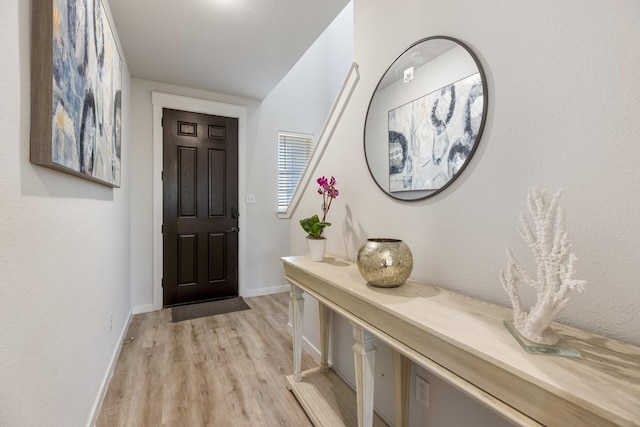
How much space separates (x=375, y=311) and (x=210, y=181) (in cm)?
289

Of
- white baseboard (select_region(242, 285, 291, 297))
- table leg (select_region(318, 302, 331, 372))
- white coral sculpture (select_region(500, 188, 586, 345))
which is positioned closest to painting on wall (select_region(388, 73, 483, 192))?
white coral sculpture (select_region(500, 188, 586, 345))

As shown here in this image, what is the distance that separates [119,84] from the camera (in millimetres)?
2242

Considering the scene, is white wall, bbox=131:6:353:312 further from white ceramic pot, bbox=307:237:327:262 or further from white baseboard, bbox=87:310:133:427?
white ceramic pot, bbox=307:237:327:262

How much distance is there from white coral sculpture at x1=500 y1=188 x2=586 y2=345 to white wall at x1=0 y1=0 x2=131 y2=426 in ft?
4.20

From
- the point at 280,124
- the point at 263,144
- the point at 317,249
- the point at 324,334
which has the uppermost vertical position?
the point at 280,124

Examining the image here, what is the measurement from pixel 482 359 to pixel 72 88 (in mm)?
1625

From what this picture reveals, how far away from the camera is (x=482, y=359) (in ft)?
2.16

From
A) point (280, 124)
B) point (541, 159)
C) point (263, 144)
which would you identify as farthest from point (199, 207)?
point (541, 159)

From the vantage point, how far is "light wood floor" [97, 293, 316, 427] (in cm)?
157

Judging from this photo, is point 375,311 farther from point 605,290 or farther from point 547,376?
point 605,290

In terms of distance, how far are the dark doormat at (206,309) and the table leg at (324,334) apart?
1527mm

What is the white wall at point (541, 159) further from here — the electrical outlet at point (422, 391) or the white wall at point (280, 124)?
the white wall at point (280, 124)

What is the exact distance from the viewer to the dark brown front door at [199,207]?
319cm

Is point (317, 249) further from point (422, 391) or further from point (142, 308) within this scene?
point (142, 308)
